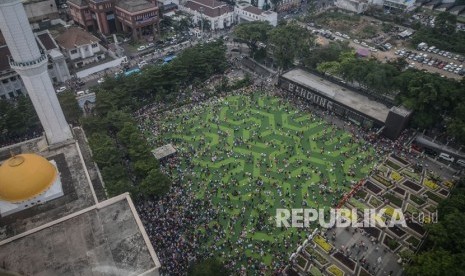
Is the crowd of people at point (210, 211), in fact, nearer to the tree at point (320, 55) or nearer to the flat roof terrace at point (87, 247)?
the flat roof terrace at point (87, 247)

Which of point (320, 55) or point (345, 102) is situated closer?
point (345, 102)

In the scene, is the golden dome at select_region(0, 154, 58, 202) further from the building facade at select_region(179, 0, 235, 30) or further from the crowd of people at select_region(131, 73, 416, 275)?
the building facade at select_region(179, 0, 235, 30)

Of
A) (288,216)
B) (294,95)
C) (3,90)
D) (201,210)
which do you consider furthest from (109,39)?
(288,216)

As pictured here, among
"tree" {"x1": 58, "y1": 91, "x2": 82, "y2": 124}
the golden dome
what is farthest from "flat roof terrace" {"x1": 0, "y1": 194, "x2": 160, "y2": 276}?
"tree" {"x1": 58, "y1": 91, "x2": 82, "y2": 124}

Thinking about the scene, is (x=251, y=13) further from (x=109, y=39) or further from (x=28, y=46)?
(x=28, y=46)

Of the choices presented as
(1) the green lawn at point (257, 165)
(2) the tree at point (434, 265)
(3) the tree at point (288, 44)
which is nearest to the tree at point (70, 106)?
(1) the green lawn at point (257, 165)

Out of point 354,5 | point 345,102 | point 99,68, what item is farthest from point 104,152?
point 354,5

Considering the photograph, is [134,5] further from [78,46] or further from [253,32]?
[253,32]

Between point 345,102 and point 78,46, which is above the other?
point 78,46
